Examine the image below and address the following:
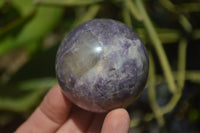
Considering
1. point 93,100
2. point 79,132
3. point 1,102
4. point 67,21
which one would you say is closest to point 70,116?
point 79,132

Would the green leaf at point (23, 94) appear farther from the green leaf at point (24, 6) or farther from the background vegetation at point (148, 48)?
the green leaf at point (24, 6)

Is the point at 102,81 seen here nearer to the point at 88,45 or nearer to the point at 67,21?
the point at 88,45

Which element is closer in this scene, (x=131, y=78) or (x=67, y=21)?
(x=131, y=78)

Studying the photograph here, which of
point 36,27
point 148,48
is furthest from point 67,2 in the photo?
point 148,48

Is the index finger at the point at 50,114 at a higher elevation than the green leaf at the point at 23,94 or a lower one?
higher

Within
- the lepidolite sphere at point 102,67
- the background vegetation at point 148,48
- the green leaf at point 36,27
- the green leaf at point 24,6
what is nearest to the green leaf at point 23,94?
the background vegetation at point 148,48

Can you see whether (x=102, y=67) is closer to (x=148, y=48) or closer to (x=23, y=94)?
(x=148, y=48)

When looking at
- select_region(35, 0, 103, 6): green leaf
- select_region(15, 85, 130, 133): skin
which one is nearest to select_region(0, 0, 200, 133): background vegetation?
select_region(35, 0, 103, 6): green leaf
